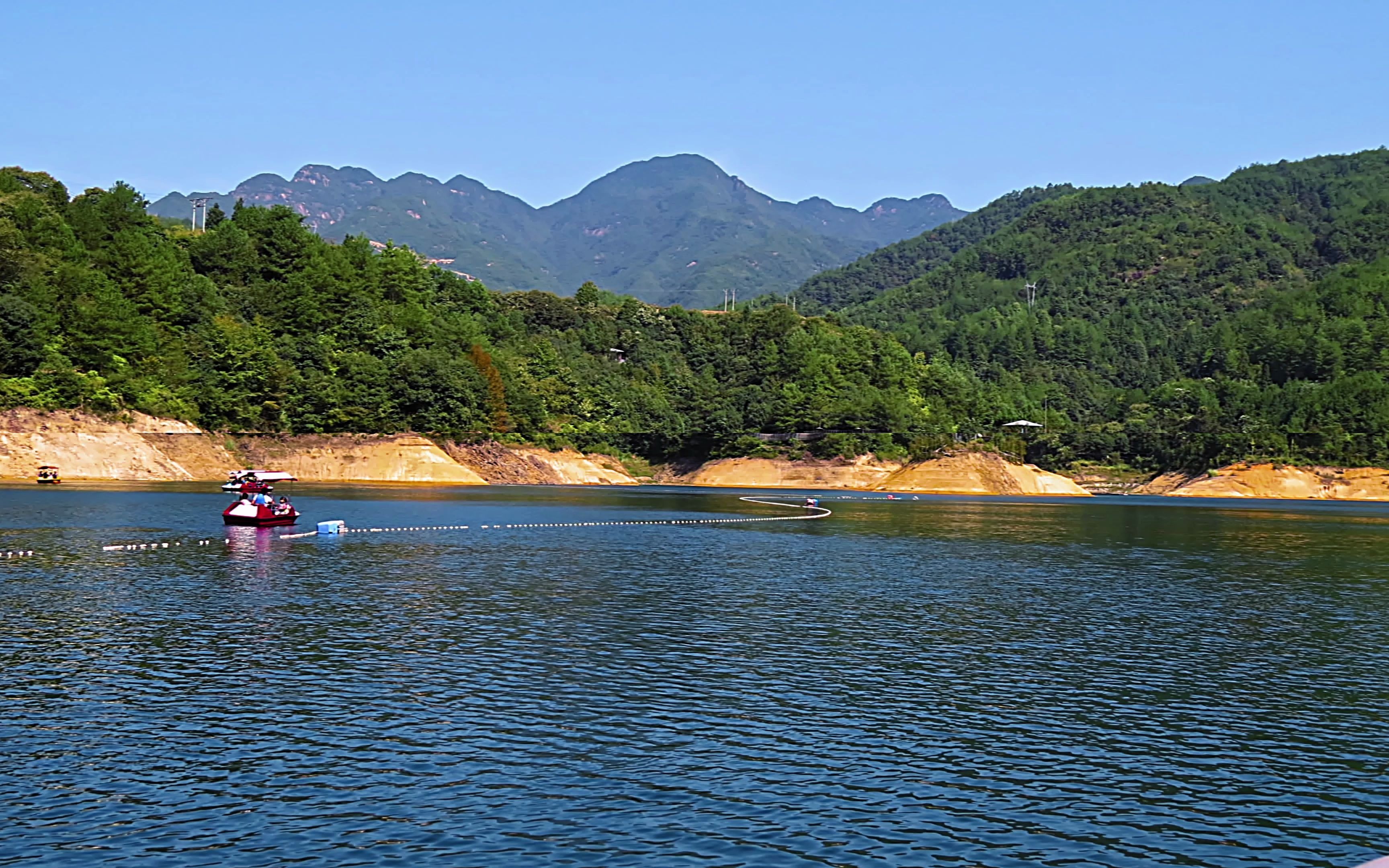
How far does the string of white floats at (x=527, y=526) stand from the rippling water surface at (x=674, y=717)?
324 inches

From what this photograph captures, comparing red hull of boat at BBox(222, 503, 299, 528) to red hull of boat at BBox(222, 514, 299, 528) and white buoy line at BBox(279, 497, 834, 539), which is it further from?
white buoy line at BBox(279, 497, 834, 539)

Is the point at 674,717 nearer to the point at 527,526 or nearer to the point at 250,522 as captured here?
the point at 250,522

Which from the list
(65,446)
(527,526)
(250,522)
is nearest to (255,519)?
(250,522)

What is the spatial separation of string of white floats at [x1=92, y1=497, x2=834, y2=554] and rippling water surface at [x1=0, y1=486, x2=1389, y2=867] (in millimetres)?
8236

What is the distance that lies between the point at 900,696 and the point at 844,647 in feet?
33.3

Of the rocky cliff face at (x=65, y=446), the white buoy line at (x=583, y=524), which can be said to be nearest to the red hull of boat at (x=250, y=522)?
the white buoy line at (x=583, y=524)

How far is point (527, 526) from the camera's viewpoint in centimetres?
12525

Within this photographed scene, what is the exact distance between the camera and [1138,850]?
84.6 ft

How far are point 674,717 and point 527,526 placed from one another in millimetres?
89377

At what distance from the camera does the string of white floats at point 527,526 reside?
294 feet

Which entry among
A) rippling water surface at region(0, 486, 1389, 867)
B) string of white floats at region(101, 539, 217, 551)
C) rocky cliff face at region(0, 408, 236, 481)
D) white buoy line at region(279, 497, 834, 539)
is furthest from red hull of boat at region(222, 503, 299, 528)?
rocky cliff face at region(0, 408, 236, 481)

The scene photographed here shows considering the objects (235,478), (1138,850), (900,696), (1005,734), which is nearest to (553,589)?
(900,696)

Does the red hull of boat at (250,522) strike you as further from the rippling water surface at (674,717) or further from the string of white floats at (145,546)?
the rippling water surface at (674,717)

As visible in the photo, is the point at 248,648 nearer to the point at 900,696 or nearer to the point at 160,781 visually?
the point at 160,781
